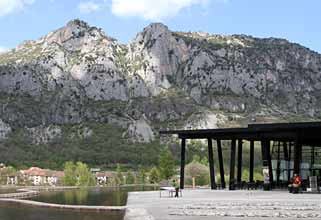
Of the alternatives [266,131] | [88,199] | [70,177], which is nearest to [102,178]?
[70,177]

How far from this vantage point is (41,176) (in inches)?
6260

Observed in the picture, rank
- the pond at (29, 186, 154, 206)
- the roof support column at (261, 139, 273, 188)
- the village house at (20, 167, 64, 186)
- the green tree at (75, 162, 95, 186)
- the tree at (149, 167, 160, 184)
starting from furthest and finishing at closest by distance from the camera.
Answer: the village house at (20, 167, 64, 186) < the green tree at (75, 162, 95, 186) < the tree at (149, 167, 160, 184) < the pond at (29, 186, 154, 206) < the roof support column at (261, 139, 273, 188)

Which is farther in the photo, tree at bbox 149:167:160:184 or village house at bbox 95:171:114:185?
village house at bbox 95:171:114:185

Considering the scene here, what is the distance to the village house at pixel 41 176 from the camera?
14838 cm

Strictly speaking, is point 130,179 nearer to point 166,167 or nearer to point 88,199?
point 166,167

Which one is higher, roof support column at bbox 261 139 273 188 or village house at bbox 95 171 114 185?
roof support column at bbox 261 139 273 188

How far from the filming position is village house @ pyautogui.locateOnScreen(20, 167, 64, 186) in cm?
14838

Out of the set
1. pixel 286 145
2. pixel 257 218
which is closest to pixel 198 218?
pixel 257 218

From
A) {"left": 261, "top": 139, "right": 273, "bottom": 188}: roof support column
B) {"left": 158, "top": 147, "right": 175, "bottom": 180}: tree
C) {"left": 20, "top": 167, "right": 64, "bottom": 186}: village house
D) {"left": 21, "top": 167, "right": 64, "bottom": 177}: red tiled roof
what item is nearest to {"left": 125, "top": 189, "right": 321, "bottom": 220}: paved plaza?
{"left": 261, "top": 139, "right": 273, "bottom": 188}: roof support column

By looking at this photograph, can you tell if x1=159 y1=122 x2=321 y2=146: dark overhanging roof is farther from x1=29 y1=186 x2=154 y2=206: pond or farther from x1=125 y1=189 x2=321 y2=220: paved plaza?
x1=125 y1=189 x2=321 y2=220: paved plaza

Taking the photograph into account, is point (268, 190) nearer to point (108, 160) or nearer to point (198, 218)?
point (198, 218)

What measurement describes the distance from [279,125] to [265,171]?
5.57 m

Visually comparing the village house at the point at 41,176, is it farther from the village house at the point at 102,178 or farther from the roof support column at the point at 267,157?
the roof support column at the point at 267,157

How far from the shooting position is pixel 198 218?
22359mm
